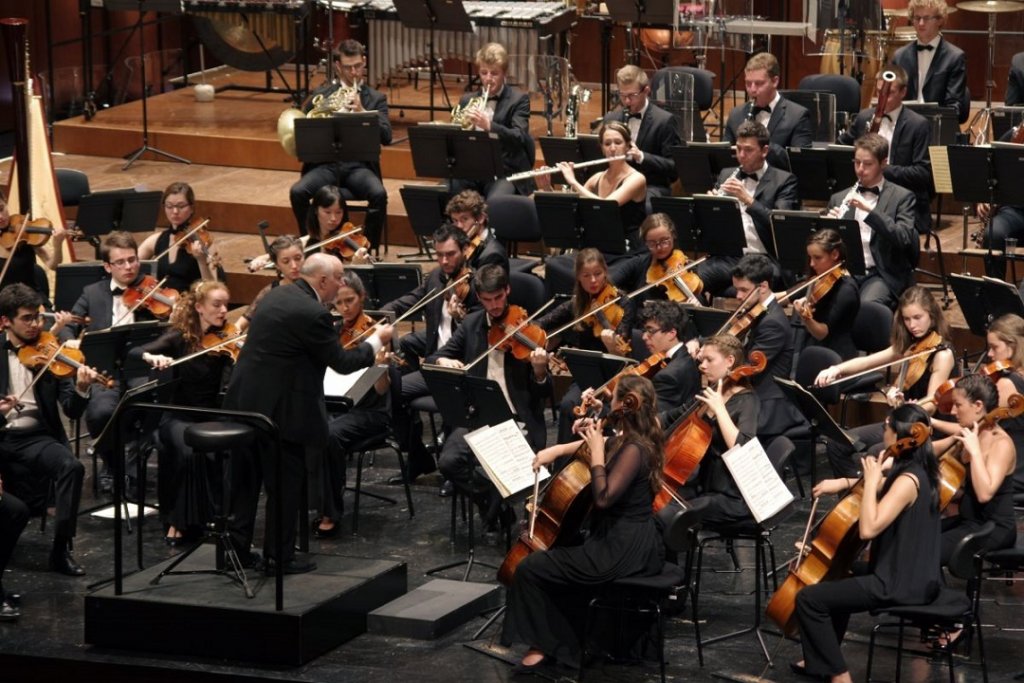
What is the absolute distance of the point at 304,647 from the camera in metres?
6.26


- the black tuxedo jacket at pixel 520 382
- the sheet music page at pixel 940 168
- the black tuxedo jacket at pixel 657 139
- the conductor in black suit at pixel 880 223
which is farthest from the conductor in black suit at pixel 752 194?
the black tuxedo jacket at pixel 520 382

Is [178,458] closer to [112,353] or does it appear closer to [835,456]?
[112,353]

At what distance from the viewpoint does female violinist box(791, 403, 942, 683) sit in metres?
5.76

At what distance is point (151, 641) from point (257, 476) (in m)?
0.77

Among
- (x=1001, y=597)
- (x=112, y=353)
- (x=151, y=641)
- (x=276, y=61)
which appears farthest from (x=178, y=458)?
(x=276, y=61)

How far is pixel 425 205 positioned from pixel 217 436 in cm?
316

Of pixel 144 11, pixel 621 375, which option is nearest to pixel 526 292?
pixel 621 375

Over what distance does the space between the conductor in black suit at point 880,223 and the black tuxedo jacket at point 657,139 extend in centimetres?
120

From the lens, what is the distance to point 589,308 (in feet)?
26.2

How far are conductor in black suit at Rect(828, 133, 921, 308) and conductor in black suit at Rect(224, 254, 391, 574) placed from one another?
2.84m

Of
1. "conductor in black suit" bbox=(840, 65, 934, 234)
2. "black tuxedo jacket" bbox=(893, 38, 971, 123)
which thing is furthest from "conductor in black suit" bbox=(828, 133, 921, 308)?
"black tuxedo jacket" bbox=(893, 38, 971, 123)

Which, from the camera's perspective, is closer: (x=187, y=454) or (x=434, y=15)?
(x=187, y=454)

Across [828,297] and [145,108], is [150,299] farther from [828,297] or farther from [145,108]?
[145,108]

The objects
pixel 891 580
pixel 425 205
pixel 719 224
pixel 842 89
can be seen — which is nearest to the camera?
pixel 891 580
